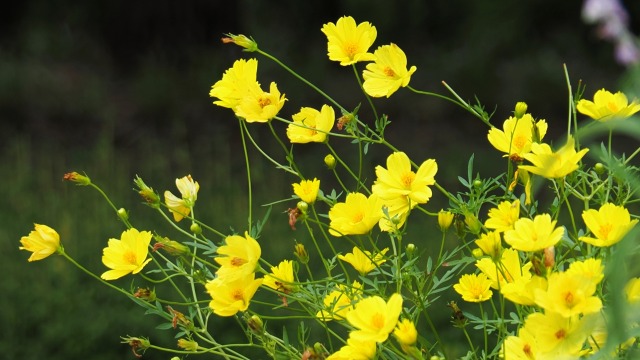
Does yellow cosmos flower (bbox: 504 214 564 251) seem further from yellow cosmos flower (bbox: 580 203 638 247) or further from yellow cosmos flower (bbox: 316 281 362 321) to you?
yellow cosmos flower (bbox: 316 281 362 321)

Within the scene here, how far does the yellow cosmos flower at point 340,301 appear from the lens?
3.39 feet

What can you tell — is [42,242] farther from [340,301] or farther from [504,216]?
[504,216]

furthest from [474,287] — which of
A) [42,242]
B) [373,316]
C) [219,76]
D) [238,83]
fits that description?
[219,76]

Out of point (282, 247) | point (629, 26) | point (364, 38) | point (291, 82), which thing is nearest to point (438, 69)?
point (291, 82)

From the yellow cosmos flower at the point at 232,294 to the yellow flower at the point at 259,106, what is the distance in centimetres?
18

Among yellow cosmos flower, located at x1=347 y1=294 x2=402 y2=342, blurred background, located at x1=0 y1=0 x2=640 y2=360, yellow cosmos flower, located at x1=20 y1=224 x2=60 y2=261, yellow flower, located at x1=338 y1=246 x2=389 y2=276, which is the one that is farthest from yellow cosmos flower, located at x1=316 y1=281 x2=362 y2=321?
blurred background, located at x1=0 y1=0 x2=640 y2=360

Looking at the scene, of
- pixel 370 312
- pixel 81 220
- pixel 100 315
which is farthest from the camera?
pixel 81 220

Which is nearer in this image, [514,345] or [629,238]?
[629,238]

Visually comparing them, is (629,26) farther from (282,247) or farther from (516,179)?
(516,179)

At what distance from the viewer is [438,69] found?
5.29 meters

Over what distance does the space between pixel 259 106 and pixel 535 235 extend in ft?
1.09

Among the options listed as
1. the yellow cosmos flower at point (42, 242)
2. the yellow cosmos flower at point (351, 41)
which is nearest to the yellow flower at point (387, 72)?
the yellow cosmos flower at point (351, 41)

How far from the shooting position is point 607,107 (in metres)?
1.08

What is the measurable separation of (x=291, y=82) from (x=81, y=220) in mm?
1655
